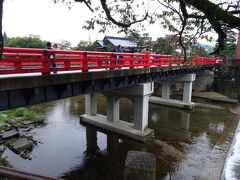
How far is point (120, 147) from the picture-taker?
1166 cm

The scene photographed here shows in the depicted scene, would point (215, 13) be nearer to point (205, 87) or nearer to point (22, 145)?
point (22, 145)

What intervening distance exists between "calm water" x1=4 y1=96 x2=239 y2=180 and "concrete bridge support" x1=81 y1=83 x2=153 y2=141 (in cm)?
55

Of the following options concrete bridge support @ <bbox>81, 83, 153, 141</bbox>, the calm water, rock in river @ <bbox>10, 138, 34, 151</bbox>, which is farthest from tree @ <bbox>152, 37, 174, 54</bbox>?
rock in river @ <bbox>10, 138, 34, 151</bbox>

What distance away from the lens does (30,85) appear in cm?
554

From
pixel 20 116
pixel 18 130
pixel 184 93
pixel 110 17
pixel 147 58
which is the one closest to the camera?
pixel 110 17

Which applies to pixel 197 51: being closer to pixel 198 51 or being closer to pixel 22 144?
pixel 198 51

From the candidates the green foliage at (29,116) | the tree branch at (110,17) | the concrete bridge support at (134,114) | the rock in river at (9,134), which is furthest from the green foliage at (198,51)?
the green foliage at (29,116)

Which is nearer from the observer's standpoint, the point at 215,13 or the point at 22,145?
the point at 215,13

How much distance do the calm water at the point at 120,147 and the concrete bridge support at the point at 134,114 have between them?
55 centimetres

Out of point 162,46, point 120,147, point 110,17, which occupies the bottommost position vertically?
point 120,147

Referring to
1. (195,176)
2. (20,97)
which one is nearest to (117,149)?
(195,176)

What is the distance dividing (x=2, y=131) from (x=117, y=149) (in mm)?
7911

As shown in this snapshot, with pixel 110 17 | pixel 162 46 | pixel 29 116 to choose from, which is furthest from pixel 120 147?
pixel 29 116

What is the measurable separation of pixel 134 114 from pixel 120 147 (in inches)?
99.3
